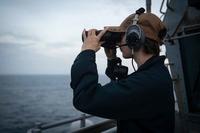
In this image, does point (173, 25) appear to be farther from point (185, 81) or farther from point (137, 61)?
point (137, 61)

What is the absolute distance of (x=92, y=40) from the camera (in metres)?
2.40

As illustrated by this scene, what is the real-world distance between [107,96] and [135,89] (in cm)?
19

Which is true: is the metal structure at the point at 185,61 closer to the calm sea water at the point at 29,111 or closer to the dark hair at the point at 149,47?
the dark hair at the point at 149,47

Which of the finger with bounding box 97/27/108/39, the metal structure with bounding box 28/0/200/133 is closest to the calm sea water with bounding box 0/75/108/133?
the metal structure with bounding box 28/0/200/133

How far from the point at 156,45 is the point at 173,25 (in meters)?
3.56

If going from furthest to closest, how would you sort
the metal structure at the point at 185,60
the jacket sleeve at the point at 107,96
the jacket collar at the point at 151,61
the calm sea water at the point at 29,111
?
1. the calm sea water at the point at 29,111
2. the metal structure at the point at 185,60
3. the jacket collar at the point at 151,61
4. the jacket sleeve at the point at 107,96

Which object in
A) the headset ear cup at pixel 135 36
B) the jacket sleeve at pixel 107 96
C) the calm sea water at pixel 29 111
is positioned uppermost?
the headset ear cup at pixel 135 36

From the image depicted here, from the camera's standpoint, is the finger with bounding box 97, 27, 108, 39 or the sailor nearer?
the sailor

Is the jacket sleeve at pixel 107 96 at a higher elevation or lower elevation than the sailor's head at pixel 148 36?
lower

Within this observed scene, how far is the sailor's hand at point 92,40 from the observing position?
2.36 metres

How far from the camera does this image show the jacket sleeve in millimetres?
2143

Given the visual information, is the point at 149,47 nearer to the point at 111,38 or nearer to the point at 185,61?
the point at 111,38

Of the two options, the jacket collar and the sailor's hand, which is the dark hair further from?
the sailor's hand

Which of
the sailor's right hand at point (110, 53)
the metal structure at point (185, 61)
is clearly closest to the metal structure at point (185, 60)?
the metal structure at point (185, 61)
